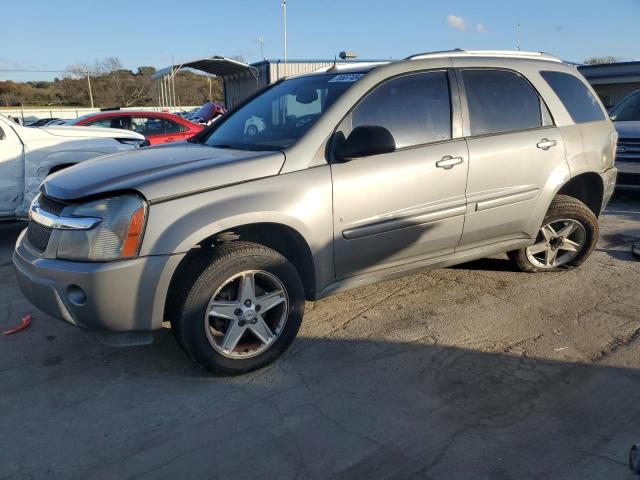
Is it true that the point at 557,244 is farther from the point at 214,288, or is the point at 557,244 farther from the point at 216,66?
the point at 216,66

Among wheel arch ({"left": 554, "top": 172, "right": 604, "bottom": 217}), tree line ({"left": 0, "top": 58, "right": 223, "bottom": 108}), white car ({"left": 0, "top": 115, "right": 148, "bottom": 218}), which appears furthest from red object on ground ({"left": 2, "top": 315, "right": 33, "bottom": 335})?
tree line ({"left": 0, "top": 58, "right": 223, "bottom": 108})

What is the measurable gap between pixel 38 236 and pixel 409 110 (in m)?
2.56

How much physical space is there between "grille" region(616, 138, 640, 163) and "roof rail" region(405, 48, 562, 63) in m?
3.94

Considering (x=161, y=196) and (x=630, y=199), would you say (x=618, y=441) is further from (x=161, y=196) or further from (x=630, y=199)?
(x=630, y=199)

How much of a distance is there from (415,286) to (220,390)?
2191mm

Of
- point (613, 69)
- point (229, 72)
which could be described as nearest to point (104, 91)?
point (229, 72)

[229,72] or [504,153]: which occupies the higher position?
[229,72]

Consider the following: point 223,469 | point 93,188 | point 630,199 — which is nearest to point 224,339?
point 223,469

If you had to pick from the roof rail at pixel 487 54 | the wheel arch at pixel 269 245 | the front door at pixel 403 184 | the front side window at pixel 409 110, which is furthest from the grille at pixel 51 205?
the roof rail at pixel 487 54

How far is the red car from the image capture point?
33.7 feet

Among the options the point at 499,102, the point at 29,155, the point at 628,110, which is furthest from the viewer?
the point at 628,110

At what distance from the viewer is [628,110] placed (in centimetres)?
907

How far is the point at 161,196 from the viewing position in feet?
9.56

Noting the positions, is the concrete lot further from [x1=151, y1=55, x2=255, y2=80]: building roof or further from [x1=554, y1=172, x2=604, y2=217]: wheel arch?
[x1=151, y1=55, x2=255, y2=80]: building roof
